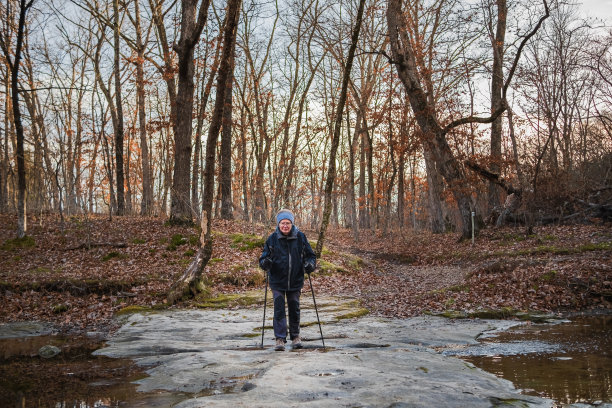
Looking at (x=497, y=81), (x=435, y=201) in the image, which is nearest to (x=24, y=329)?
Result: (x=497, y=81)

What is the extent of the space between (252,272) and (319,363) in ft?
29.6

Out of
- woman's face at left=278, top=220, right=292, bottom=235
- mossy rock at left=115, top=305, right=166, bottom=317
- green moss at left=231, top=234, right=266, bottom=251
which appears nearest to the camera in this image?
woman's face at left=278, top=220, right=292, bottom=235

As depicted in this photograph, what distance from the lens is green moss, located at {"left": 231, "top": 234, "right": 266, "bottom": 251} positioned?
16406 millimetres

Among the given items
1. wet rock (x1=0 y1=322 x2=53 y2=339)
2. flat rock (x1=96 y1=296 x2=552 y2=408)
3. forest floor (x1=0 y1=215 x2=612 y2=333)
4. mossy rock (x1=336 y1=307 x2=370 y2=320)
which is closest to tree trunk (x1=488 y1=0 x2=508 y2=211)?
forest floor (x1=0 y1=215 x2=612 y2=333)

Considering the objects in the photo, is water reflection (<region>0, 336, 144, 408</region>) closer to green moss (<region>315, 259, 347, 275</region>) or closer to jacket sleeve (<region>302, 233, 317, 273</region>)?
jacket sleeve (<region>302, 233, 317, 273</region>)

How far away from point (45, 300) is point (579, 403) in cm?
1109

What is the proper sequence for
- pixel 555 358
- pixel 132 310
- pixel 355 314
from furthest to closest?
pixel 132 310 < pixel 355 314 < pixel 555 358

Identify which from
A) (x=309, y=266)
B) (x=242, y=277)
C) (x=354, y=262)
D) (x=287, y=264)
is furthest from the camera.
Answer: (x=354, y=262)

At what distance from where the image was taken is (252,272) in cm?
1395

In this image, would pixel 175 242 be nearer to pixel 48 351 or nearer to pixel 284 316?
pixel 48 351

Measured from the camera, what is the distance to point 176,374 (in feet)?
16.3

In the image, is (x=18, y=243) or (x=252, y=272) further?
(x=18, y=243)

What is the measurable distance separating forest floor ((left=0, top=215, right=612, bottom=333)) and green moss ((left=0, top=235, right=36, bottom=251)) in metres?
0.03

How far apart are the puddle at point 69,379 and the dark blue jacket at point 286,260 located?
237cm
